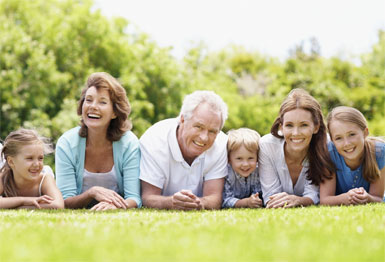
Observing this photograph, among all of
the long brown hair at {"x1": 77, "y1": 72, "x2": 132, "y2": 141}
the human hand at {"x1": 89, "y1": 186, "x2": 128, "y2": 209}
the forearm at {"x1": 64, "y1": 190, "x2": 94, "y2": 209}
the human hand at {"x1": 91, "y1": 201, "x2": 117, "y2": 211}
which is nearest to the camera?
the human hand at {"x1": 91, "y1": 201, "x2": 117, "y2": 211}

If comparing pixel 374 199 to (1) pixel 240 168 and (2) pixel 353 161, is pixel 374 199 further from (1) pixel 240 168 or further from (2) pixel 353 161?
(1) pixel 240 168

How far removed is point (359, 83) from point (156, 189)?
3413 cm

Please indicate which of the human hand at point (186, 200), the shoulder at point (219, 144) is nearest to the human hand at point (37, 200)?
the human hand at point (186, 200)

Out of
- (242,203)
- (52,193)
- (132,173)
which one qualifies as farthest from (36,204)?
(242,203)

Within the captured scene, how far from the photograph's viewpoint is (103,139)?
841cm

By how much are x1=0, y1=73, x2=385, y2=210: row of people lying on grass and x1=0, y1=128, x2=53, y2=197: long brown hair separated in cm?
2

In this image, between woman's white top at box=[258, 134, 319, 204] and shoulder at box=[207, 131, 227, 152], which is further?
woman's white top at box=[258, 134, 319, 204]

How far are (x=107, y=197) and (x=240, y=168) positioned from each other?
2269mm

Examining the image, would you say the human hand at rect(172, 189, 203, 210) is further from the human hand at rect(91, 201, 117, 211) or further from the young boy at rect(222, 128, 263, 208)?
the young boy at rect(222, 128, 263, 208)

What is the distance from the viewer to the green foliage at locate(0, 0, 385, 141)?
22141 mm

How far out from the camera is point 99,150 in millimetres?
8383

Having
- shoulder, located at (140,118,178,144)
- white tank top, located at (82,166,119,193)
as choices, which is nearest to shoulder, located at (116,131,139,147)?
shoulder, located at (140,118,178,144)

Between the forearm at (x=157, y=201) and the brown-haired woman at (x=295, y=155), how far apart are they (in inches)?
61.9

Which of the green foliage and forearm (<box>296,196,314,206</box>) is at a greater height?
the green foliage
